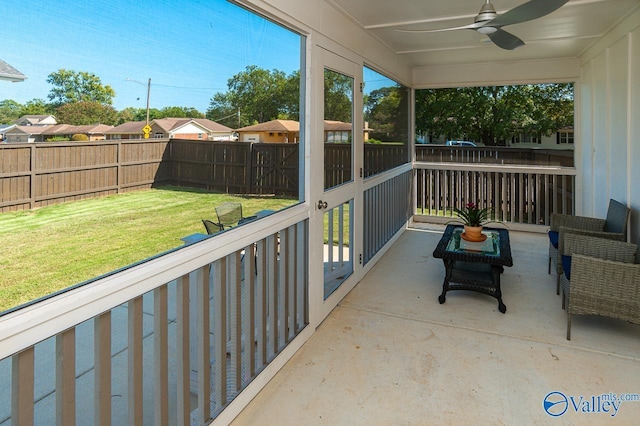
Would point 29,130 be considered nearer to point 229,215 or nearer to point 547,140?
point 229,215

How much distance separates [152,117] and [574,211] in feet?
19.3

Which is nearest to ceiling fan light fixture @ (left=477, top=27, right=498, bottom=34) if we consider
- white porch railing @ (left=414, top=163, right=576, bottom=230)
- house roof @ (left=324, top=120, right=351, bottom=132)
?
house roof @ (left=324, top=120, right=351, bottom=132)

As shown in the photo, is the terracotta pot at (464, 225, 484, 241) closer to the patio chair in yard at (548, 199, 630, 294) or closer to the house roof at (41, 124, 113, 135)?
the patio chair in yard at (548, 199, 630, 294)

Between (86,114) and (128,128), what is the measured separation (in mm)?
171

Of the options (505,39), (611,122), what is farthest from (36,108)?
(611,122)

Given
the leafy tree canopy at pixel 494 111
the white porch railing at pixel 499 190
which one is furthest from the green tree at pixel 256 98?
the leafy tree canopy at pixel 494 111

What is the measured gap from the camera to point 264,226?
227cm

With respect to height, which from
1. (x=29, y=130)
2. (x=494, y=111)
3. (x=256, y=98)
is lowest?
(x=29, y=130)

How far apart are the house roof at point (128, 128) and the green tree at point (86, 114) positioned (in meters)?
0.03

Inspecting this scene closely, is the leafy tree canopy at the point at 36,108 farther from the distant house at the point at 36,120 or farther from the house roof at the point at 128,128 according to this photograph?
the house roof at the point at 128,128

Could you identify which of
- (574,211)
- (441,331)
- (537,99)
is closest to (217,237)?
(441,331)

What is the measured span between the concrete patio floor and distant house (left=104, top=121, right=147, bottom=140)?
1436 mm

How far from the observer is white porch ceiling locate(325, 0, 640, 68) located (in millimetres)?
3181

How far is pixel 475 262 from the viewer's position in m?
3.29
